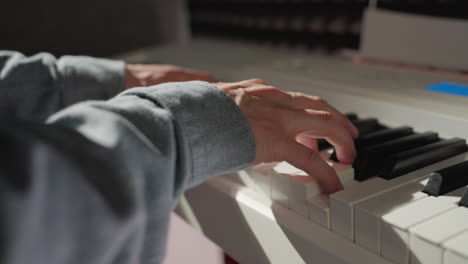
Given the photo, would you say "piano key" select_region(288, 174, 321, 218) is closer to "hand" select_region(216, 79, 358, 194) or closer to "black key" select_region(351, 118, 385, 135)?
"hand" select_region(216, 79, 358, 194)

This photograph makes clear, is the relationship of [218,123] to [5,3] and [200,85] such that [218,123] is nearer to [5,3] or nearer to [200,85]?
[200,85]

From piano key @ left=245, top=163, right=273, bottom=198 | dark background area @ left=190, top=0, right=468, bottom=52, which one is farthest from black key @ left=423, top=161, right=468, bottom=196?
dark background area @ left=190, top=0, right=468, bottom=52

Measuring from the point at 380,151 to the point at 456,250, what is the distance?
0.25m

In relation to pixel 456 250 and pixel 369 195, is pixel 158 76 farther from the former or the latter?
pixel 456 250

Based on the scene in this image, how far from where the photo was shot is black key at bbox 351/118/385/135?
82 centimetres

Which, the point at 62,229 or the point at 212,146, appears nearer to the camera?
the point at 62,229

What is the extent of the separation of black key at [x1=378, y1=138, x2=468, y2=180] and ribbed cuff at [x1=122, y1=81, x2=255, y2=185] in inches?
8.2

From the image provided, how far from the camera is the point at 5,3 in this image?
1612mm

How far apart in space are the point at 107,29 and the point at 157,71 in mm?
951

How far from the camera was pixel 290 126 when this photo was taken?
2.12 feet

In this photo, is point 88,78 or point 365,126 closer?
point 365,126

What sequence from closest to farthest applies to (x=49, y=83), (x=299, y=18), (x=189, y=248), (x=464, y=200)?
1. (x=464, y=200)
2. (x=49, y=83)
3. (x=189, y=248)
4. (x=299, y=18)

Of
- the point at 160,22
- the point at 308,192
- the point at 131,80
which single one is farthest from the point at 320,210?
the point at 160,22

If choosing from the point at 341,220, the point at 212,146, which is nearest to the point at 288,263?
the point at 341,220
